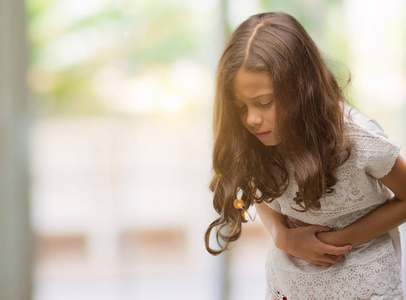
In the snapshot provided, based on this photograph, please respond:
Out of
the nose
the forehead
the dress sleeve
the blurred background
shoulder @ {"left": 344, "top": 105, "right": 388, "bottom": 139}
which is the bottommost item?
the blurred background

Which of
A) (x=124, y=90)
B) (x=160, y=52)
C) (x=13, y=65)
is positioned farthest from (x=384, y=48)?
(x=13, y=65)

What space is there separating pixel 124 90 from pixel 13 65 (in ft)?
1.77

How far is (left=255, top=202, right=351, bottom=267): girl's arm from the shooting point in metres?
1.37

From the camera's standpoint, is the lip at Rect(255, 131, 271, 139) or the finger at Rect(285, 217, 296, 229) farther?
the finger at Rect(285, 217, 296, 229)

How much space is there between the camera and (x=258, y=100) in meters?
1.27

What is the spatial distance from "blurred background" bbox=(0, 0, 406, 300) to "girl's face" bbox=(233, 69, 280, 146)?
54.4 inches

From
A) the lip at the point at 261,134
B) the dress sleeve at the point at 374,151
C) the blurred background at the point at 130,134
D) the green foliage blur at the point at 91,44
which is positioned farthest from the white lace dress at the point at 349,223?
the green foliage blur at the point at 91,44

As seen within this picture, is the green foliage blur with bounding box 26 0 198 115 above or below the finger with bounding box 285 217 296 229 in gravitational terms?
above

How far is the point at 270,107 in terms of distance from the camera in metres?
1.28

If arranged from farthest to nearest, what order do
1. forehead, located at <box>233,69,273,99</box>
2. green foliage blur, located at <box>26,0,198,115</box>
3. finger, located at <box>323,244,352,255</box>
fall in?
green foliage blur, located at <box>26,0,198,115</box>, finger, located at <box>323,244,352,255</box>, forehead, located at <box>233,69,273,99</box>

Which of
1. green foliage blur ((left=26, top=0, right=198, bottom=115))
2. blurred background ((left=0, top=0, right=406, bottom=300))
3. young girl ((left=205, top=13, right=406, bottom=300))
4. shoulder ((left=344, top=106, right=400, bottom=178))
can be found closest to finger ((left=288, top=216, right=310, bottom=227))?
young girl ((left=205, top=13, right=406, bottom=300))

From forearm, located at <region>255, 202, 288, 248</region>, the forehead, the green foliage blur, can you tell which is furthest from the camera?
the green foliage blur

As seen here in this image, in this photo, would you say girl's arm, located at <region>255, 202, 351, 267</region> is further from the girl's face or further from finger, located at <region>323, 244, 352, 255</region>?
the girl's face

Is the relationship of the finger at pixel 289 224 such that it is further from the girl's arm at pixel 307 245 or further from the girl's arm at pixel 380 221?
the girl's arm at pixel 380 221
